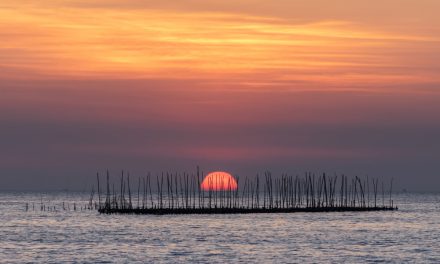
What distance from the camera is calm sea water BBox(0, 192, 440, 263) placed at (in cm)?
6956

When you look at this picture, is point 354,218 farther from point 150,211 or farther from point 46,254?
point 46,254

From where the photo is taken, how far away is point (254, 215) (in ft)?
437

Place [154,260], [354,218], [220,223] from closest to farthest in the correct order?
[154,260] < [220,223] < [354,218]

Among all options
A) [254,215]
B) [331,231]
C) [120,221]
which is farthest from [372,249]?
[254,215]

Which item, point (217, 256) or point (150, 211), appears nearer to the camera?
point (217, 256)

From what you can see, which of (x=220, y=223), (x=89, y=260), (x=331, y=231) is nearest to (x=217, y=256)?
(x=89, y=260)

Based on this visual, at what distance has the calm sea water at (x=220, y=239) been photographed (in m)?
69.6

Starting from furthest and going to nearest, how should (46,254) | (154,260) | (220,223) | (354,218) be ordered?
1. (354,218)
2. (220,223)
3. (46,254)
4. (154,260)

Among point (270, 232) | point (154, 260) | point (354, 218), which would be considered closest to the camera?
point (154, 260)

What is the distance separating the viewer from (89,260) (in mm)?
67250

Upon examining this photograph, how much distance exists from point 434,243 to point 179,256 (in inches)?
998

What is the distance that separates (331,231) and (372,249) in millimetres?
22277

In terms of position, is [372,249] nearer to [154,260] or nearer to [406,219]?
[154,260]

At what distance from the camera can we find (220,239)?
86875mm
